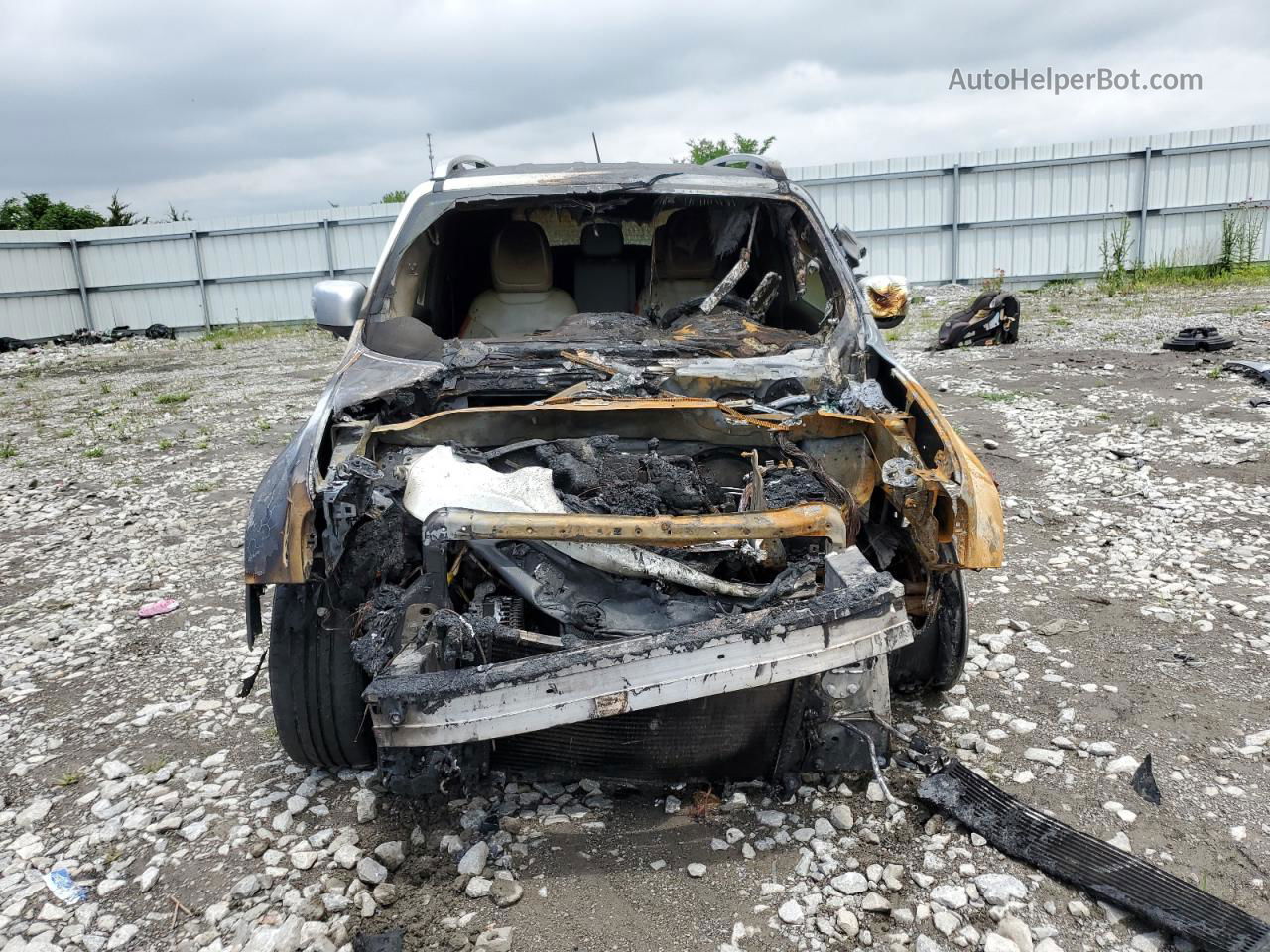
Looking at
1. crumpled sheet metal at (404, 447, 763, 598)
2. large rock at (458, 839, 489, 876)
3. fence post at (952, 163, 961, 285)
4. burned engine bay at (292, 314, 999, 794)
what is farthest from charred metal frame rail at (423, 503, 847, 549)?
fence post at (952, 163, 961, 285)

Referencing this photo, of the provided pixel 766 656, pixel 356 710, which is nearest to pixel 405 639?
pixel 356 710

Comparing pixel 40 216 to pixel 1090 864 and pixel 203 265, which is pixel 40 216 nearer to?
pixel 203 265

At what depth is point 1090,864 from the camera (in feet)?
6.90

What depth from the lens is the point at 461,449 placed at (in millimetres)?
2646

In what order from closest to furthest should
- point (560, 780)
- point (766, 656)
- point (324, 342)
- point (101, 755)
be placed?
1. point (766, 656)
2. point (560, 780)
3. point (101, 755)
4. point (324, 342)

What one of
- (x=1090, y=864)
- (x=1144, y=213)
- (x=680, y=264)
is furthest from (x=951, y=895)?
(x=1144, y=213)

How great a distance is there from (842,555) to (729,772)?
2.38 feet

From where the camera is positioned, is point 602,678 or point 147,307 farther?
point 147,307

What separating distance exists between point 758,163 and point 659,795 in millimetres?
3084

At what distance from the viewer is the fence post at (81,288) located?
59.0 ft

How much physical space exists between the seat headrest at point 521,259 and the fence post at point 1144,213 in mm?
14496

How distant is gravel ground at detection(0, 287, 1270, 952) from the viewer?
2.04m

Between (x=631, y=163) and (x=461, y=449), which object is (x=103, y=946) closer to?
(x=461, y=449)

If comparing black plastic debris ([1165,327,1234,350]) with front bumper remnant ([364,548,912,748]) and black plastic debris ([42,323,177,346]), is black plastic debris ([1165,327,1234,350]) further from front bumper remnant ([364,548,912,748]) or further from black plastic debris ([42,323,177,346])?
black plastic debris ([42,323,177,346])
